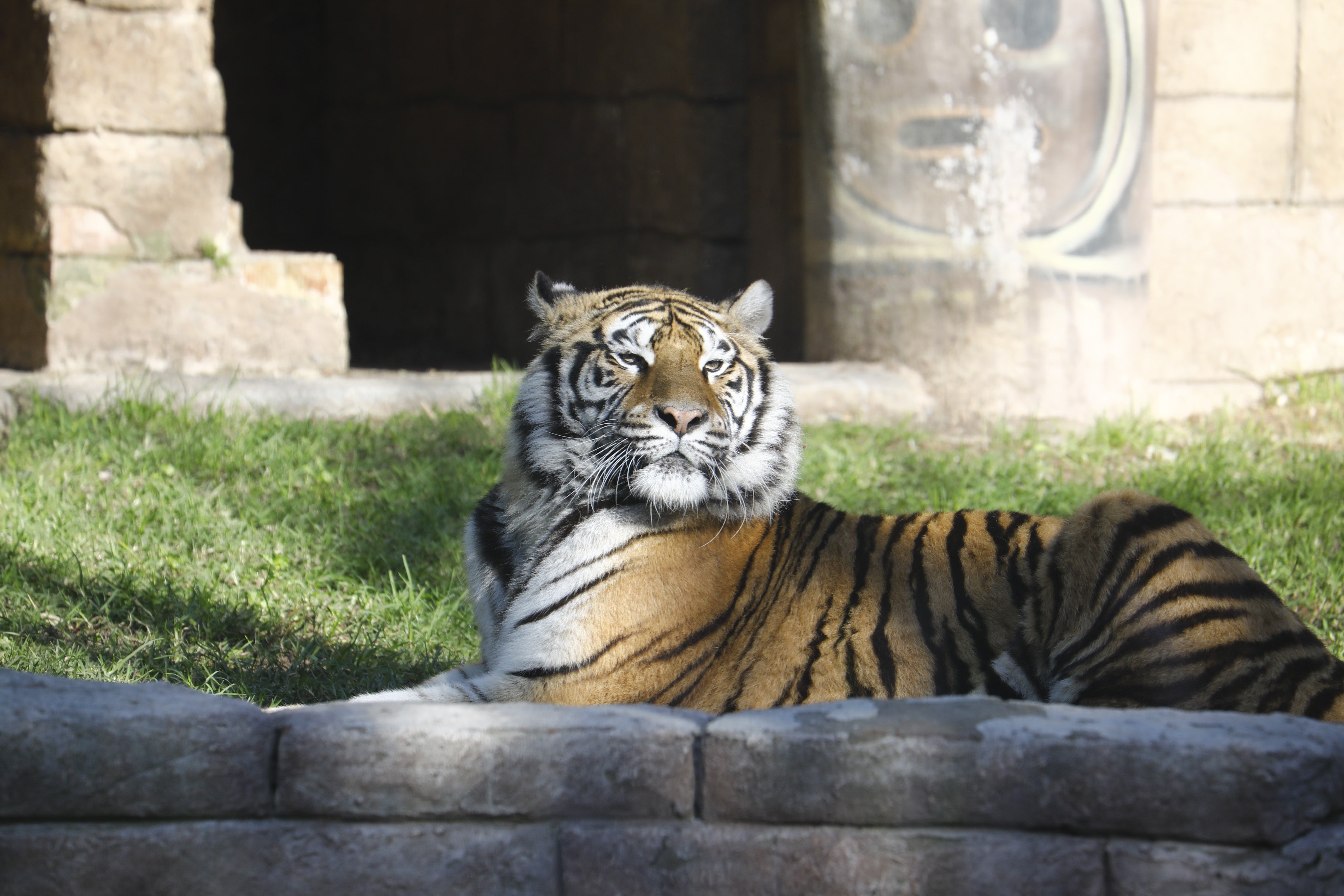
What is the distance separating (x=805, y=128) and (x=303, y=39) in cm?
654

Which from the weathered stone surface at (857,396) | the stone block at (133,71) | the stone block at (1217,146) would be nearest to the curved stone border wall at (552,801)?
the weathered stone surface at (857,396)

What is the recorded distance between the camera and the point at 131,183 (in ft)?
18.2

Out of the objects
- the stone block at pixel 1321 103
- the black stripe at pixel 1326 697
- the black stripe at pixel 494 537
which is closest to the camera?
the black stripe at pixel 1326 697

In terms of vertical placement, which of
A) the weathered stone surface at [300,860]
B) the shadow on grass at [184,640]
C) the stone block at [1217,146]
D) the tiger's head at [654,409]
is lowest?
the shadow on grass at [184,640]

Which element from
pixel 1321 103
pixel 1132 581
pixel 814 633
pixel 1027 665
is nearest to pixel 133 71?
pixel 814 633

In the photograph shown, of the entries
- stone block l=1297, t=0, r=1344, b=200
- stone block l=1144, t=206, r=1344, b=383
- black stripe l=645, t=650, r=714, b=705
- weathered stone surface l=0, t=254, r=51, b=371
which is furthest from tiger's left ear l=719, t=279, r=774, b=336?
stone block l=1297, t=0, r=1344, b=200

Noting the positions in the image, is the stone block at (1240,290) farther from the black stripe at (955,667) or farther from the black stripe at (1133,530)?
the black stripe at (955,667)

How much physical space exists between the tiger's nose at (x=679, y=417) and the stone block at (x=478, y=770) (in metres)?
0.96

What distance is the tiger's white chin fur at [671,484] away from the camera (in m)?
2.86

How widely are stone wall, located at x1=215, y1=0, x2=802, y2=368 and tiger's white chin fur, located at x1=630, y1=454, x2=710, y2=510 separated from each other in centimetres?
535

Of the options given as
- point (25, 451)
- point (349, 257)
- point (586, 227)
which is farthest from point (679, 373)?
point (349, 257)

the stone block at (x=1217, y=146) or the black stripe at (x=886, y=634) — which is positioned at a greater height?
the stone block at (x=1217, y=146)

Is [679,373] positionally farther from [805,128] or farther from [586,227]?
[586,227]

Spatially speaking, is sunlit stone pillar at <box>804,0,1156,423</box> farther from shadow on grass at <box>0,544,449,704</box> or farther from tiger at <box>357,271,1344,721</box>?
shadow on grass at <box>0,544,449,704</box>
